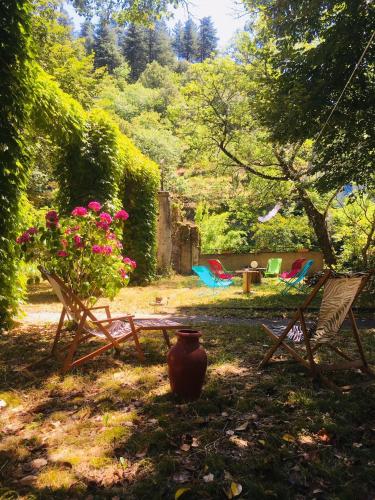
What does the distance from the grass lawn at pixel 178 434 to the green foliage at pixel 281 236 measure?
11806 mm

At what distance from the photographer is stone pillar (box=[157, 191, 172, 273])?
12.6 meters

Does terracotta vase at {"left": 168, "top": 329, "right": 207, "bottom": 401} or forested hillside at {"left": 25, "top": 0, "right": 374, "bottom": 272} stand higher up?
forested hillside at {"left": 25, "top": 0, "right": 374, "bottom": 272}

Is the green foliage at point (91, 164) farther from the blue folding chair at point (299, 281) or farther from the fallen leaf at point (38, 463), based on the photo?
the fallen leaf at point (38, 463)

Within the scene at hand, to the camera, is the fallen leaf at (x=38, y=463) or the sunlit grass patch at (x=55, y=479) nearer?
the sunlit grass patch at (x=55, y=479)

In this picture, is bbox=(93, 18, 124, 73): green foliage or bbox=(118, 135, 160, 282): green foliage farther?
bbox=(93, 18, 124, 73): green foliage

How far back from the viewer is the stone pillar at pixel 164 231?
1257 cm

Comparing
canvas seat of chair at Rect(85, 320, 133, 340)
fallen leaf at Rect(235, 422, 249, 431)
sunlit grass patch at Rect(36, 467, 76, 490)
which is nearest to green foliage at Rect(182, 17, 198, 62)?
canvas seat of chair at Rect(85, 320, 133, 340)

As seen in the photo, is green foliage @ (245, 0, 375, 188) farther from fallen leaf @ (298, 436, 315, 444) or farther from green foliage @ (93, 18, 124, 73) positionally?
green foliage @ (93, 18, 124, 73)

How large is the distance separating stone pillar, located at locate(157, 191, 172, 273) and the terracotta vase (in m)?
9.59

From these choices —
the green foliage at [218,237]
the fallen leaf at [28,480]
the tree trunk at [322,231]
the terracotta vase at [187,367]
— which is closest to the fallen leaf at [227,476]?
the terracotta vase at [187,367]

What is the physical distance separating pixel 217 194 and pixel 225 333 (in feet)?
48.7

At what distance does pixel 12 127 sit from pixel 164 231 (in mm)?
8172

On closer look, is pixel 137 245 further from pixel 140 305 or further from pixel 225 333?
pixel 225 333

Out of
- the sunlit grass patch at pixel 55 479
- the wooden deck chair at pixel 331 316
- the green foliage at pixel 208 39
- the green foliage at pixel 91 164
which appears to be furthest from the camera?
the green foliage at pixel 208 39
